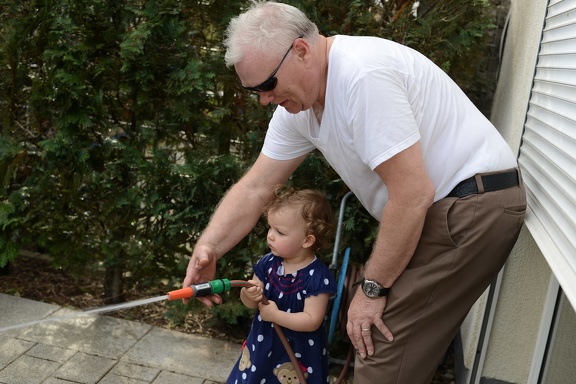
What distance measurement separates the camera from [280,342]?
290 centimetres

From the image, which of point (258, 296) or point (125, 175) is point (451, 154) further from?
point (125, 175)

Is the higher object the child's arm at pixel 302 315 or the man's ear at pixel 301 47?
the man's ear at pixel 301 47

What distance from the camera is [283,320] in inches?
107

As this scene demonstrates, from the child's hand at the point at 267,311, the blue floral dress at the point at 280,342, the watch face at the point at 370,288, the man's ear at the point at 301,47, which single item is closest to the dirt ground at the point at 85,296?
the blue floral dress at the point at 280,342

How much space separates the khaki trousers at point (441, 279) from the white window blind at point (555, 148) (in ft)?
0.47

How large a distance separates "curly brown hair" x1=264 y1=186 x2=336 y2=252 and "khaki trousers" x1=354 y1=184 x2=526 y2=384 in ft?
2.00

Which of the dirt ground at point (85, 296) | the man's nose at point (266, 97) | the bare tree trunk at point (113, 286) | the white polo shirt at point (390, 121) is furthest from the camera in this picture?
the bare tree trunk at point (113, 286)

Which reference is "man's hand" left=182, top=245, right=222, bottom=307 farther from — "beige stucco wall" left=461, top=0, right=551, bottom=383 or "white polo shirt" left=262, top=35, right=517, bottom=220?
"beige stucco wall" left=461, top=0, right=551, bottom=383

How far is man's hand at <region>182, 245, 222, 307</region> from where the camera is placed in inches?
105

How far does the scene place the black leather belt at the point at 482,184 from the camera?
2.22 meters

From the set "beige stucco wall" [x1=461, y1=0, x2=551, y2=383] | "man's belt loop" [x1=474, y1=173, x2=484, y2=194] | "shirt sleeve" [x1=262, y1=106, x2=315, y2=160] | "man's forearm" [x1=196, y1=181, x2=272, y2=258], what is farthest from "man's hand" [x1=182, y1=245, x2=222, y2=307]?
"beige stucco wall" [x1=461, y1=0, x2=551, y2=383]

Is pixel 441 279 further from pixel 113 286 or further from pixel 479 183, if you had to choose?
pixel 113 286

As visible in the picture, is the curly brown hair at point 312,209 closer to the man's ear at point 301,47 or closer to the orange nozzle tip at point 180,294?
the orange nozzle tip at point 180,294

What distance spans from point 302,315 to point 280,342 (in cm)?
24
